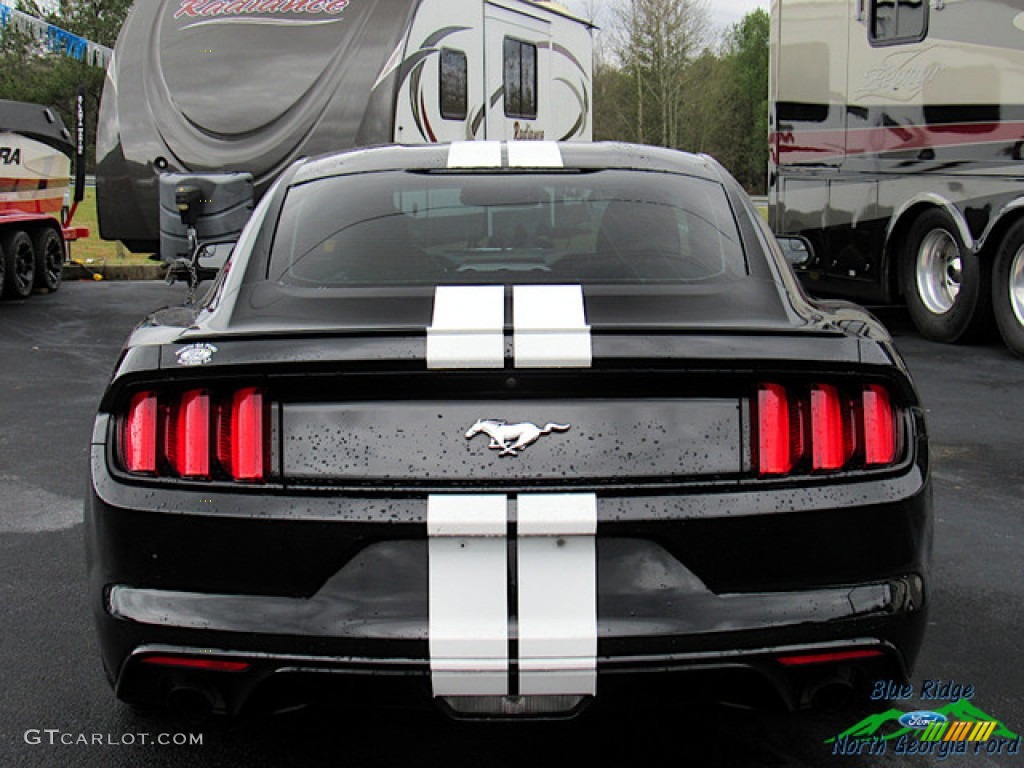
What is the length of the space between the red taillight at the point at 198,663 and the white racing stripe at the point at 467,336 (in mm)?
725

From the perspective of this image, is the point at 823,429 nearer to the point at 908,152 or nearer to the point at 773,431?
the point at 773,431

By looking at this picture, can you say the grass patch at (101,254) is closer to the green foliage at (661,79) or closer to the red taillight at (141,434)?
the red taillight at (141,434)

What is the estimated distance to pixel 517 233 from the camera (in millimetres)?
3475

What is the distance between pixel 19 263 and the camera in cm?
1330

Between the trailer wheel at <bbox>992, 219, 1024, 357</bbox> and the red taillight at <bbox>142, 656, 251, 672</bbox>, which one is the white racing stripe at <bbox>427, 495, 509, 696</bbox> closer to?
the red taillight at <bbox>142, 656, 251, 672</bbox>

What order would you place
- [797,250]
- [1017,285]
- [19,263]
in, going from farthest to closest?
[19,263], [1017,285], [797,250]

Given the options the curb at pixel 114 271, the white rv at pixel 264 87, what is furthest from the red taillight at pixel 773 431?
the curb at pixel 114 271

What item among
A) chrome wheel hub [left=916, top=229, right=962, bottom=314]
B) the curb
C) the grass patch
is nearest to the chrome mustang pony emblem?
chrome wheel hub [left=916, top=229, right=962, bottom=314]

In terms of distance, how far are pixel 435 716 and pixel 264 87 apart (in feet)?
30.7

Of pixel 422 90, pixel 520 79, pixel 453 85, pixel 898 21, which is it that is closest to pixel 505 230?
pixel 898 21

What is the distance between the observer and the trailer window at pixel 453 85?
40.2ft

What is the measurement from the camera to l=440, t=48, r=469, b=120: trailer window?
1227 centimetres

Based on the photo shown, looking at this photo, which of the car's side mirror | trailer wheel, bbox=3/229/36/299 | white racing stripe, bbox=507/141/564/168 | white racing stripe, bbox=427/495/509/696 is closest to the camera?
white racing stripe, bbox=427/495/509/696

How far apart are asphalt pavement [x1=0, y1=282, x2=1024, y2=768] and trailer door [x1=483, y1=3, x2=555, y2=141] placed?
8217 millimetres
